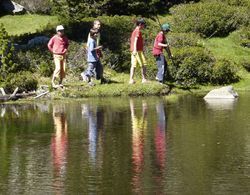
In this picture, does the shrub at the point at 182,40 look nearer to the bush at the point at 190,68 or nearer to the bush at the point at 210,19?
the bush at the point at 190,68

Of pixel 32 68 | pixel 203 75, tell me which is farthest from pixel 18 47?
pixel 203 75

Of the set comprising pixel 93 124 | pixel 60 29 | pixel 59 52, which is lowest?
pixel 93 124

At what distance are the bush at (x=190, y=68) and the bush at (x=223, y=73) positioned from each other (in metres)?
0.20

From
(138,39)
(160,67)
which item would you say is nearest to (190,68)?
(160,67)

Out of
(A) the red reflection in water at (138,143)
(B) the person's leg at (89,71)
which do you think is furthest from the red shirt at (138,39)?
(A) the red reflection in water at (138,143)

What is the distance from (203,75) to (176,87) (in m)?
1.46

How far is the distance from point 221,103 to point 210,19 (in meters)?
12.4

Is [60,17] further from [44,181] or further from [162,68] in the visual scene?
[44,181]

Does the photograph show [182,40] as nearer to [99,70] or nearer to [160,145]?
[99,70]

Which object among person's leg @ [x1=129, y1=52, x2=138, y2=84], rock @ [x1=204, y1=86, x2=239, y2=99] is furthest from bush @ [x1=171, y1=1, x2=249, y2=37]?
rock @ [x1=204, y1=86, x2=239, y2=99]

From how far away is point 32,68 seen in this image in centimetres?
2425

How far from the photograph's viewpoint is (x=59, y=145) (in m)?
13.8

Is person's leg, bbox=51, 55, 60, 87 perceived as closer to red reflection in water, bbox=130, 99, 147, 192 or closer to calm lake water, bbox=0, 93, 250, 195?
calm lake water, bbox=0, 93, 250, 195

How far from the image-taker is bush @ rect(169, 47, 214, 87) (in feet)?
79.9
